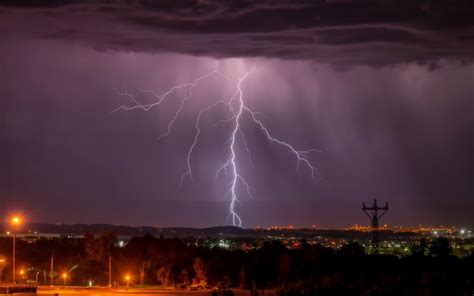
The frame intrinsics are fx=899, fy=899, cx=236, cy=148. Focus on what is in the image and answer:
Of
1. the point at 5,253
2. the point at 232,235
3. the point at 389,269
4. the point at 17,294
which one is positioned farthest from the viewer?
the point at 232,235

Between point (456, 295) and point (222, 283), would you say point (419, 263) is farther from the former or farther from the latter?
point (456, 295)

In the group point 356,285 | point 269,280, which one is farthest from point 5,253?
point 356,285

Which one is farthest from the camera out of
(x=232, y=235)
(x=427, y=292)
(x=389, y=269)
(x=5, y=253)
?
(x=232, y=235)

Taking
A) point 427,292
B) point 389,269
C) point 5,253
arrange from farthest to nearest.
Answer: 1. point 5,253
2. point 389,269
3. point 427,292

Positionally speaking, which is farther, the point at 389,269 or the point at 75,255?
the point at 75,255

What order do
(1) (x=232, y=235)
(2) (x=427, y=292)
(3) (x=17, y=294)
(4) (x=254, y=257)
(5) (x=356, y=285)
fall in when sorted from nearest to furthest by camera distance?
1. (2) (x=427, y=292)
2. (3) (x=17, y=294)
3. (5) (x=356, y=285)
4. (4) (x=254, y=257)
5. (1) (x=232, y=235)

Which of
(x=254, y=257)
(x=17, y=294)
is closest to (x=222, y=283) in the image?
(x=254, y=257)

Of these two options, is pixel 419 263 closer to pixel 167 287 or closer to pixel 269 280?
pixel 269 280

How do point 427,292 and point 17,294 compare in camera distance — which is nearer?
point 427,292
